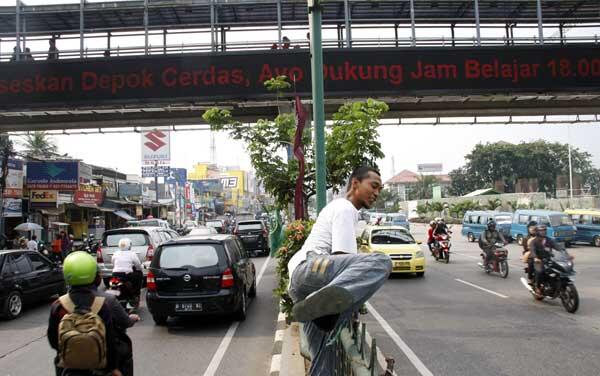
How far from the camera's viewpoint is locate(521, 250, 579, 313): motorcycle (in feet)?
29.8

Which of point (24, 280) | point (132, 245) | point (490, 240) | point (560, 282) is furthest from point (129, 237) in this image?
point (560, 282)

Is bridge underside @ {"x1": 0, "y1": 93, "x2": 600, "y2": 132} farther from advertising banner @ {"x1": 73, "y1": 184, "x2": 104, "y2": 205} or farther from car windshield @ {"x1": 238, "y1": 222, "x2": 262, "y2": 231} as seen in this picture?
advertising banner @ {"x1": 73, "y1": 184, "x2": 104, "y2": 205}

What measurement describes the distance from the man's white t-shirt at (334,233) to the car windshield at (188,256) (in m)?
6.08

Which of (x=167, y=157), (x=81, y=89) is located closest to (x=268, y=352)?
(x=81, y=89)

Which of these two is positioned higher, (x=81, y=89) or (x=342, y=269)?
(x=81, y=89)

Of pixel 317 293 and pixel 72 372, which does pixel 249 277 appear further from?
pixel 317 293

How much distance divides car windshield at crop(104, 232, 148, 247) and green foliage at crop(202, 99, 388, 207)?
17.3 ft

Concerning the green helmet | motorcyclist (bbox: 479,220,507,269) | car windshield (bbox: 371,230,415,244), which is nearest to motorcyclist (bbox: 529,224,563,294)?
motorcyclist (bbox: 479,220,507,269)

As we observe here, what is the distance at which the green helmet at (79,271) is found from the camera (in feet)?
10.6

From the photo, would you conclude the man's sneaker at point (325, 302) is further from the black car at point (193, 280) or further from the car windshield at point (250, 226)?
the car windshield at point (250, 226)

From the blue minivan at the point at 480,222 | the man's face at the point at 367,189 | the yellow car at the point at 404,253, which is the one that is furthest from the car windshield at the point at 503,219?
the man's face at the point at 367,189

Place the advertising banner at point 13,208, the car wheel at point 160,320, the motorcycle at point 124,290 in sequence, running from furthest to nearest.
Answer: the advertising banner at point 13,208, the motorcycle at point 124,290, the car wheel at point 160,320

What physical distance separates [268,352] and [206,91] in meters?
9.17

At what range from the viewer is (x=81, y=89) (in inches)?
559
